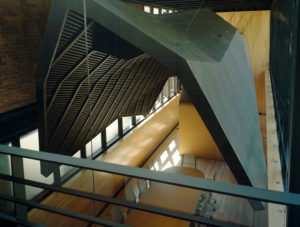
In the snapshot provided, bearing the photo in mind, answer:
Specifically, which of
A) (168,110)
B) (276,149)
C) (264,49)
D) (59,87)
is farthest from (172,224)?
(264,49)

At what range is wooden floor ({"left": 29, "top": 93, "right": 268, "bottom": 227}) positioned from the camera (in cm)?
638

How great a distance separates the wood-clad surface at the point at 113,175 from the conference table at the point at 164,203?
1104 mm

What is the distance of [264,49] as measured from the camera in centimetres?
1460

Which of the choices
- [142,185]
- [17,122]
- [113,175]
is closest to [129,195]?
[142,185]

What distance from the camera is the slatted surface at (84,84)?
12.0ft

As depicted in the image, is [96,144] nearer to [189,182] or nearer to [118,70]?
[118,70]

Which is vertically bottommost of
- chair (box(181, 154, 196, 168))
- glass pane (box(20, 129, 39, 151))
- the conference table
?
chair (box(181, 154, 196, 168))

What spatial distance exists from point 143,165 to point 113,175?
2338mm

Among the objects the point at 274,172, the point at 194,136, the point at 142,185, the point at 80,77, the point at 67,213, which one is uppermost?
the point at 80,77

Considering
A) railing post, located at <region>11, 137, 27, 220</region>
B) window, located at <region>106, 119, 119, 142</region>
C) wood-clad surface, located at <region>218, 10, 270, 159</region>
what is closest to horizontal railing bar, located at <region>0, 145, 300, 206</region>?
railing post, located at <region>11, 137, 27, 220</region>

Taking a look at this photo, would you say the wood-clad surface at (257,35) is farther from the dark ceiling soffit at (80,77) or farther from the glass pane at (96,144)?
the dark ceiling soffit at (80,77)

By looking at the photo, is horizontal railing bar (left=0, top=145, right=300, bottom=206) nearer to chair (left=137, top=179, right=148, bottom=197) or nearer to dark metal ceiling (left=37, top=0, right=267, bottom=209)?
dark metal ceiling (left=37, top=0, right=267, bottom=209)

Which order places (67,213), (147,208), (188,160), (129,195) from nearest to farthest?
(147,208)
(67,213)
(129,195)
(188,160)

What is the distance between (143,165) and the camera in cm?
1056
